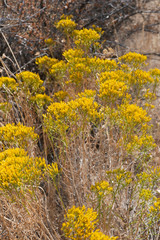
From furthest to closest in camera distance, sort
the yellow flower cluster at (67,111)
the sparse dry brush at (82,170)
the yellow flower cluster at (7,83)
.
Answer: the yellow flower cluster at (7,83)
the yellow flower cluster at (67,111)
the sparse dry brush at (82,170)

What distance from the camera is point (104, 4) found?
16.9 ft

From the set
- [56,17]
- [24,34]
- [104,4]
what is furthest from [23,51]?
[104,4]

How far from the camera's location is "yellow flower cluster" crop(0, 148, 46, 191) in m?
1.67

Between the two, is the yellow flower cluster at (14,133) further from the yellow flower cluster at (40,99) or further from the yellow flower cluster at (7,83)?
the yellow flower cluster at (7,83)

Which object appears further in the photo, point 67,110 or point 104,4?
point 104,4

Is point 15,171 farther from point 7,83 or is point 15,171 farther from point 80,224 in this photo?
point 7,83

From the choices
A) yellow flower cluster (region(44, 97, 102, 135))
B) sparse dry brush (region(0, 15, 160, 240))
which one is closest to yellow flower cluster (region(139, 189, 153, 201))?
sparse dry brush (region(0, 15, 160, 240))

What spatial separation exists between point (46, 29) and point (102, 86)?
10.3 ft

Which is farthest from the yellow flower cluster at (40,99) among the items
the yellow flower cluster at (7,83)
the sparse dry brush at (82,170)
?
the yellow flower cluster at (7,83)

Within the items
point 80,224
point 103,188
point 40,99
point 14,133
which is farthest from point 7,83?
point 80,224

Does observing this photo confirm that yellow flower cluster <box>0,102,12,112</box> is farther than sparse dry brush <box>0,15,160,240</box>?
Yes

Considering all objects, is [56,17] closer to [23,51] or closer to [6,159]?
[23,51]

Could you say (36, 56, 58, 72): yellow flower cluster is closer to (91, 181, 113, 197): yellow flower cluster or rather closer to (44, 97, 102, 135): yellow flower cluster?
(44, 97, 102, 135): yellow flower cluster

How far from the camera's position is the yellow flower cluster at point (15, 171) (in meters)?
1.67
